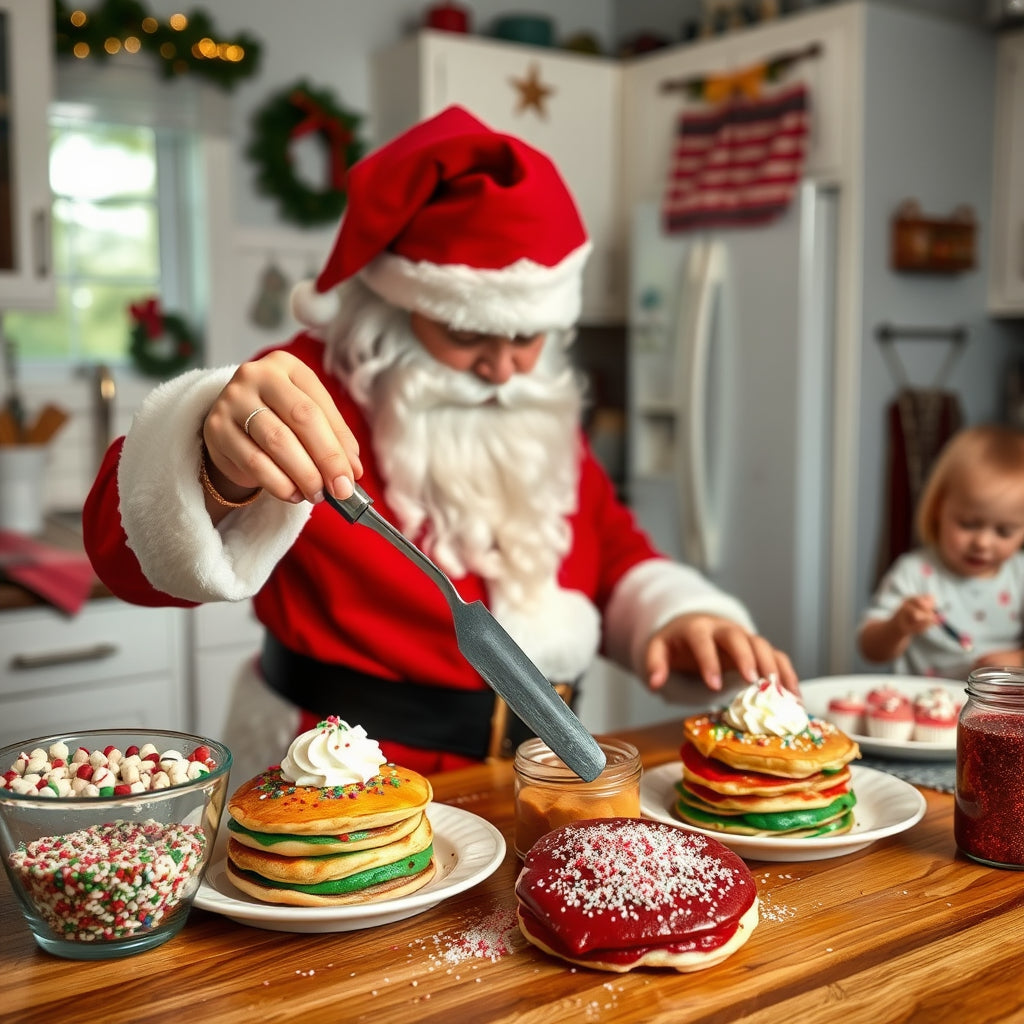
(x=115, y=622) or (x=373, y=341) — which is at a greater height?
(x=373, y=341)

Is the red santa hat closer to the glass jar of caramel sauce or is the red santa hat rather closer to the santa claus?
the santa claus

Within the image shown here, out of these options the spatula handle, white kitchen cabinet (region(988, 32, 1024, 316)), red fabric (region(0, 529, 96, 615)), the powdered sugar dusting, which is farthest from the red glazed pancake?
white kitchen cabinet (region(988, 32, 1024, 316))

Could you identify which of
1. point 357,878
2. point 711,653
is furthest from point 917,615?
point 357,878

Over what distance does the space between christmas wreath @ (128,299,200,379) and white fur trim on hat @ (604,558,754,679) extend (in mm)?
2043

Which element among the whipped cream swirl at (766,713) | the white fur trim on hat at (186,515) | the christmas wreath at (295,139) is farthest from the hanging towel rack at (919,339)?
the white fur trim on hat at (186,515)

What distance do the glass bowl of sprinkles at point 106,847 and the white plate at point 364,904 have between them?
41mm

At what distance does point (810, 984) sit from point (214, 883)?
0.44 metres

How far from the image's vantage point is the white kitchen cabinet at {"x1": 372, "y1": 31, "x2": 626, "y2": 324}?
3414mm

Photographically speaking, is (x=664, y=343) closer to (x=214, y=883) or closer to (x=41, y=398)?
(x=41, y=398)

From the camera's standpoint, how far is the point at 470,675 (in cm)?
148

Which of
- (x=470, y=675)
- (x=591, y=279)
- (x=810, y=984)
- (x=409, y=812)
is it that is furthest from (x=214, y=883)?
(x=591, y=279)

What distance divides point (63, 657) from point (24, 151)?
119 cm

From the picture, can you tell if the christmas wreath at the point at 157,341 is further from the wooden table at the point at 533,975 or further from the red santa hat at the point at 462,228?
the wooden table at the point at 533,975

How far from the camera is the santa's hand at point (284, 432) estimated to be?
890 millimetres
